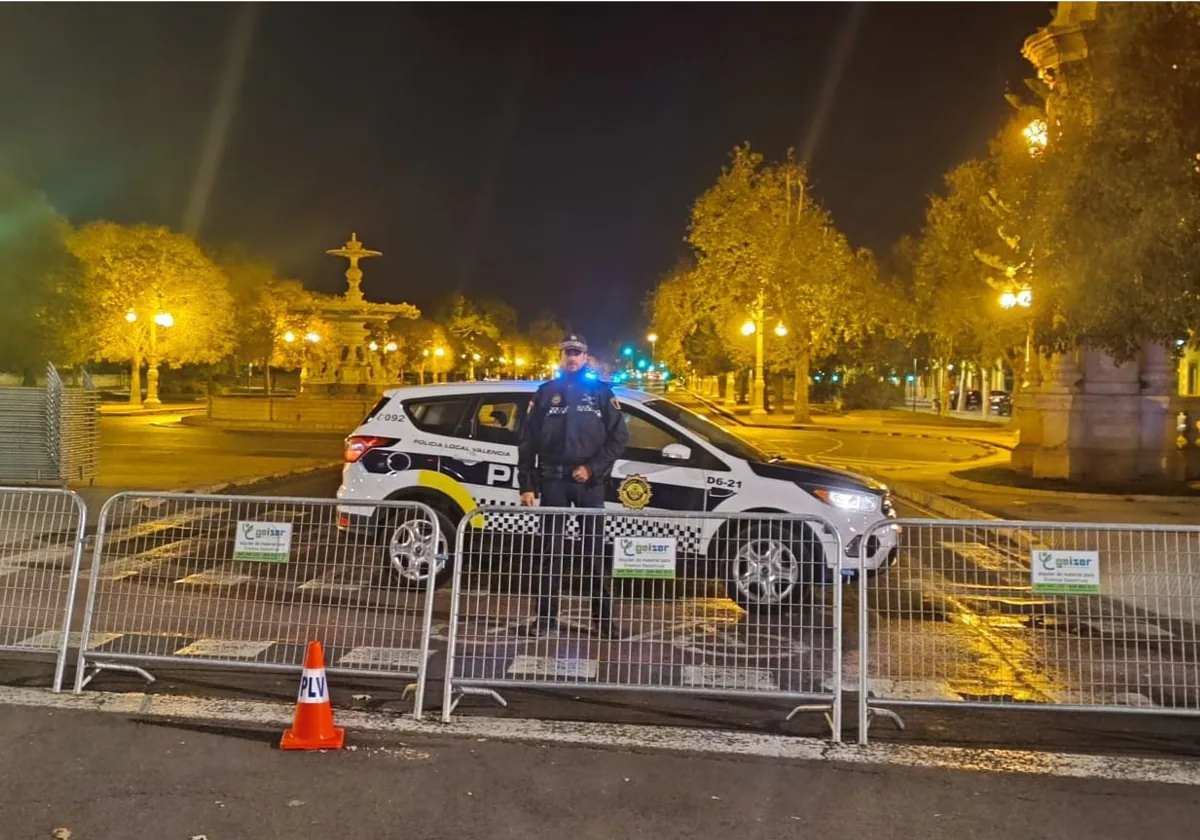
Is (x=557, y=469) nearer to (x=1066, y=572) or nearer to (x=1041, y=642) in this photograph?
(x=1066, y=572)

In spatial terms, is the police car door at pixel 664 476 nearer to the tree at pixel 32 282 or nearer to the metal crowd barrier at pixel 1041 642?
the metal crowd barrier at pixel 1041 642

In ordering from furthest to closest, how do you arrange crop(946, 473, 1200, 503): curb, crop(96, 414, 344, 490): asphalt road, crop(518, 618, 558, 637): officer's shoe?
crop(96, 414, 344, 490): asphalt road < crop(946, 473, 1200, 503): curb < crop(518, 618, 558, 637): officer's shoe

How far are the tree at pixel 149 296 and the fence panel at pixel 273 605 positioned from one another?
162 ft

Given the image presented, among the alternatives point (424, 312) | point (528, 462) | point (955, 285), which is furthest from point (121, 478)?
point (424, 312)

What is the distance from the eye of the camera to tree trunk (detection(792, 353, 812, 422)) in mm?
44625

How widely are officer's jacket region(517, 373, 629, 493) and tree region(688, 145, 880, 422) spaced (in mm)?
35791

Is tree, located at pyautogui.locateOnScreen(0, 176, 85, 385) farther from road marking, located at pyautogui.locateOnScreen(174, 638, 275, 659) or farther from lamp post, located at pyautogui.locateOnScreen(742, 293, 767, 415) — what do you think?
road marking, located at pyautogui.locateOnScreen(174, 638, 275, 659)

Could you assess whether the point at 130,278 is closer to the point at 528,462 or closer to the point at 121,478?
the point at 121,478

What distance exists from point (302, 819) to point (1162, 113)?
13.0 metres

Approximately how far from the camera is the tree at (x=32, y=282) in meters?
36.2

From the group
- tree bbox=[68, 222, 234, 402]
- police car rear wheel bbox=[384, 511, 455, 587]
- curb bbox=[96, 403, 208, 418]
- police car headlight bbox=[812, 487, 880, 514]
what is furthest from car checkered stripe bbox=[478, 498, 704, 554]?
tree bbox=[68, 222, 234, 402]

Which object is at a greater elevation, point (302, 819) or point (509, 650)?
point (509, 650)

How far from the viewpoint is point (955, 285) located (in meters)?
40.2

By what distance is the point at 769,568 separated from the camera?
731 cm
